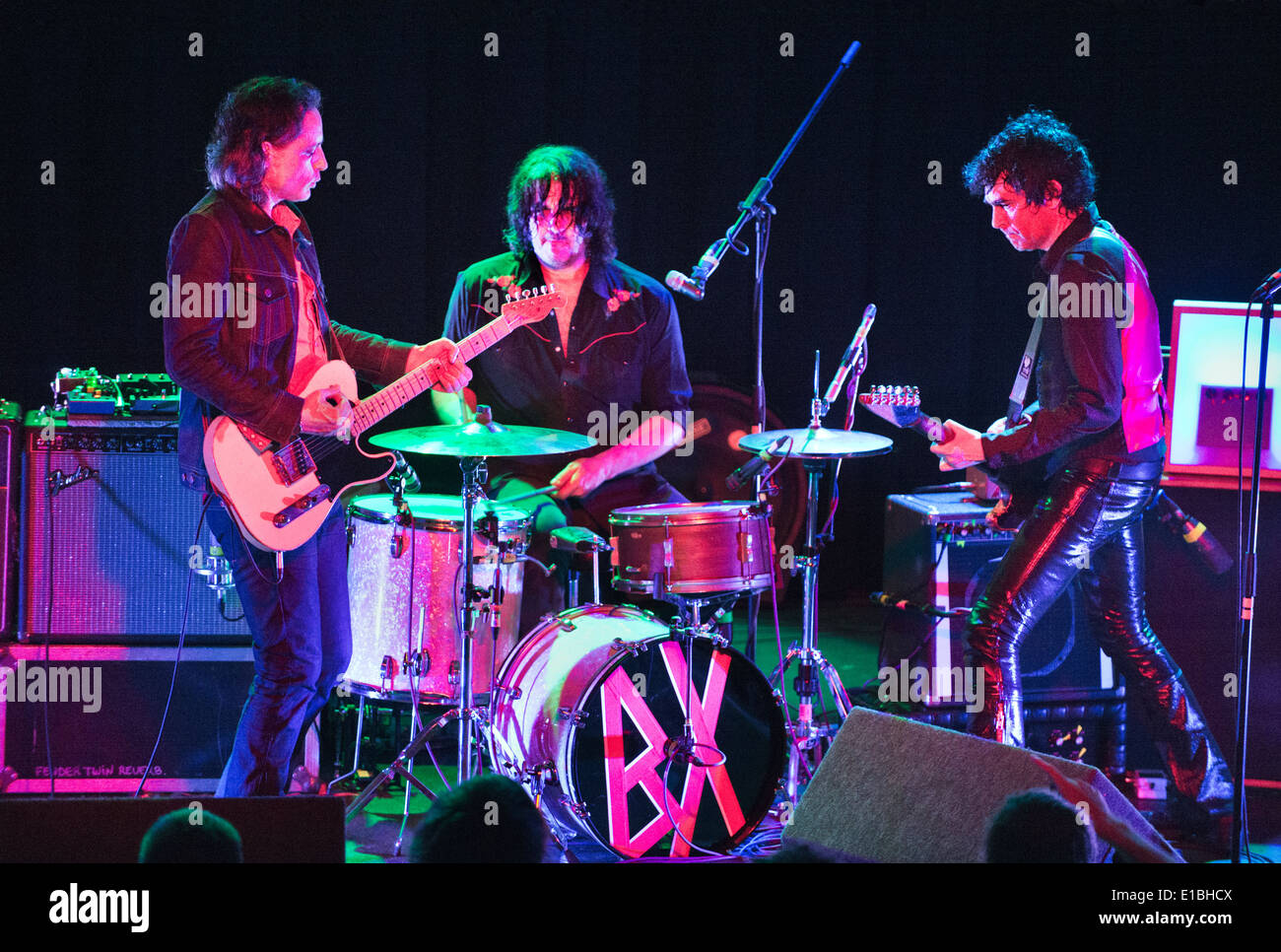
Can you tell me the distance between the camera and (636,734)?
12.8ft

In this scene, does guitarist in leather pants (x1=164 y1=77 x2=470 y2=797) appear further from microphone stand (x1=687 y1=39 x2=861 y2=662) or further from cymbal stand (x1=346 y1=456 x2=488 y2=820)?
microphone stand (x1=687 y1=39 x2=861 y2=662)

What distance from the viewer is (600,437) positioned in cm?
489

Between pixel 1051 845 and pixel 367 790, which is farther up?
pixel 1051 845

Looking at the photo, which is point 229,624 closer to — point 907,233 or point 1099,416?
point 1099,416

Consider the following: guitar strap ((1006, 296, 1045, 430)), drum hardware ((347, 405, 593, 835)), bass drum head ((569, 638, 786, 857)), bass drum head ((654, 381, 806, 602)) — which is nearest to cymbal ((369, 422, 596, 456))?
drum hardware ((347, 405, 593, 835))

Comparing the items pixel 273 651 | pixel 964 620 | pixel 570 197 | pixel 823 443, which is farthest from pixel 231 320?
pixel 964 620

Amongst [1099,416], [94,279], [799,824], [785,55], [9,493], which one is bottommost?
[799,824]

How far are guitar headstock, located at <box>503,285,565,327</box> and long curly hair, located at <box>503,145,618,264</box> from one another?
26.5 inches

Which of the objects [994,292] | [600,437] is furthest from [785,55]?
[600,437]

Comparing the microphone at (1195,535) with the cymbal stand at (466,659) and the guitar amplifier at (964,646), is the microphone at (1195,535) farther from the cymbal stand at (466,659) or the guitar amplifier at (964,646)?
the cymbal stand at (466,659)

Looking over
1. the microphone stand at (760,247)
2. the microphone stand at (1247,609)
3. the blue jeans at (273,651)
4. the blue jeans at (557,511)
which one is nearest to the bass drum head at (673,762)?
the microphone stand at (760,247)

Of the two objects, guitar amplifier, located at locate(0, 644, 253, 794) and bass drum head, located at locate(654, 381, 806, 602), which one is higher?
bass drum head, located at locate(654, 381, 806, 602)

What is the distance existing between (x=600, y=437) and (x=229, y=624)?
1473mm

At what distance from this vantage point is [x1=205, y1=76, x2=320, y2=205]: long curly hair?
362cm
